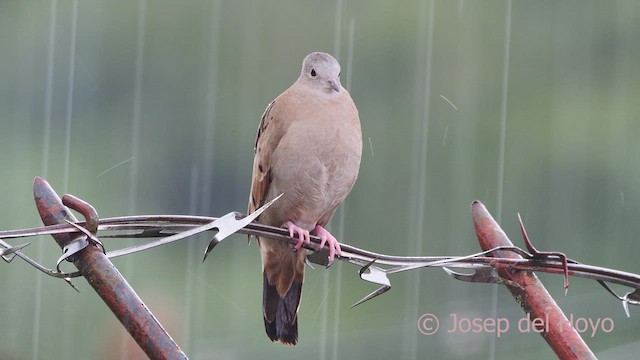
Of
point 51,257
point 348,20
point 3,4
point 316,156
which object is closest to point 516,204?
point 348,20

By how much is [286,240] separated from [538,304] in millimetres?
384

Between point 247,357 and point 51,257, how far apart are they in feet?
2.75

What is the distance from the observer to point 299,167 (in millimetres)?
2068

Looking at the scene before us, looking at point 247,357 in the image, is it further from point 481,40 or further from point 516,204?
point 481,40

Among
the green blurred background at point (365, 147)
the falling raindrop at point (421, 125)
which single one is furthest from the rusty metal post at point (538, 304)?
the falling raindrop at point (421, 125)

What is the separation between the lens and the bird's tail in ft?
6.96

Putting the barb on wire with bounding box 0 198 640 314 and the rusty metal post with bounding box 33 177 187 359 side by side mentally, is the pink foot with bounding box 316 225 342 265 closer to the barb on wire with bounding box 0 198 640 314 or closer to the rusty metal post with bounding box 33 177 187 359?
the barb on wire with bounding box 0 198 640 314

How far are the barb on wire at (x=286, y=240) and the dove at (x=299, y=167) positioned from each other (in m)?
0.39
